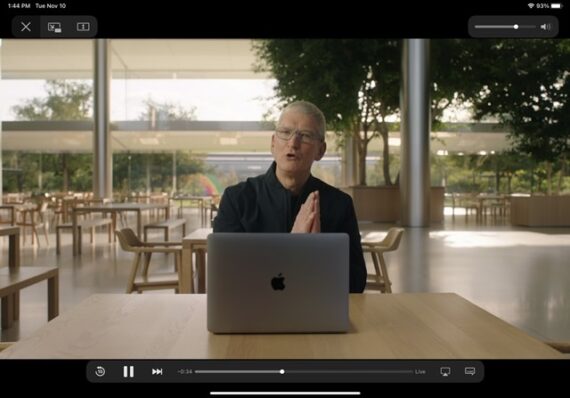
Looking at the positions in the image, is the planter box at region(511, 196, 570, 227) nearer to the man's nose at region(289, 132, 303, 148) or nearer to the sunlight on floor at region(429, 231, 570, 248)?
the sunlight on floor at region(429, 231, 570, 248)

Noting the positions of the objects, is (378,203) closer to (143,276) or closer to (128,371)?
(143,276)

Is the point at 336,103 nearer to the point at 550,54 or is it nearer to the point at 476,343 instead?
the point at 550,54

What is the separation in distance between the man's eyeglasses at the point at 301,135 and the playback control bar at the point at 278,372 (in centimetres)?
96

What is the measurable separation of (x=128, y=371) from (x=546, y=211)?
13322 millimetres

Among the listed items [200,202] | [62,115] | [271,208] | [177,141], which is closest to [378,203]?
[200,202]

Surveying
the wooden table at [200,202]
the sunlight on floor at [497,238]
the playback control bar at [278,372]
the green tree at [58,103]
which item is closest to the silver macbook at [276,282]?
the playback control bar at [278,372]

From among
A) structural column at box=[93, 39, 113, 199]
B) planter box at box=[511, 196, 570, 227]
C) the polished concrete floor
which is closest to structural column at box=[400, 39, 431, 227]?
the polished concrete floor

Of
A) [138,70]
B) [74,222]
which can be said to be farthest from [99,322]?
[138,70]

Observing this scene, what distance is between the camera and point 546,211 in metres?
12.9

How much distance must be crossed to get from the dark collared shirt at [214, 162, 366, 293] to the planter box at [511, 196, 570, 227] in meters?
11.8

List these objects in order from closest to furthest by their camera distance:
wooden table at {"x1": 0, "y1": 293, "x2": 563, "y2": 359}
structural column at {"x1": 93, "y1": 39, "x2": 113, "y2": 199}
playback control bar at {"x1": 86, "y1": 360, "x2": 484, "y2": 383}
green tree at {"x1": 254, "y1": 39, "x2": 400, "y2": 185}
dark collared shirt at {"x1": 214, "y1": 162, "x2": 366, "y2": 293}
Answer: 1. playback control bar at {"x1": 86, "y1": 360, "x2": 484, "y2": 383}
2. wooden table at {"x1": 0, "y1": 293, "x2": 563, "y2": 359}
3. dark collared shirt at {"x1": 214, "y1": 162, "x2": 366, "y2": 293}
4. green tree at {"x1": 254, "y1": 39, "x2": 400, "y2": 185}
5. structural column at {"x1": 93, "y1": 39, "x2": 113, "y2": 199}

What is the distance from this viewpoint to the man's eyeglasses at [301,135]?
1806 millimetres

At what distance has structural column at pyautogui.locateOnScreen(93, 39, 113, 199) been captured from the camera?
47.5 feet
